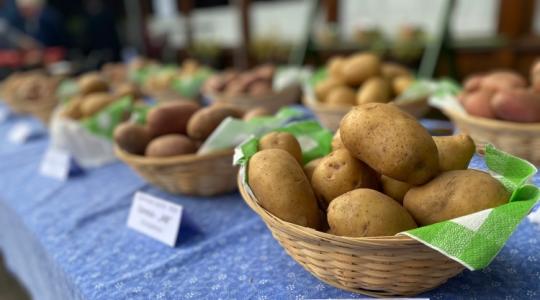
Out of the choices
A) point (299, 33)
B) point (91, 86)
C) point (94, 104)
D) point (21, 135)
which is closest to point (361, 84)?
point (94, 104)

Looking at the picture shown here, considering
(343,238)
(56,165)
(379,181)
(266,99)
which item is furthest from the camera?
(266,99)

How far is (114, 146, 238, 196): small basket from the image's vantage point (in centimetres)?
82

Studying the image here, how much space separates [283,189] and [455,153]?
0.22 m

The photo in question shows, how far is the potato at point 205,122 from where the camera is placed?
87 cm

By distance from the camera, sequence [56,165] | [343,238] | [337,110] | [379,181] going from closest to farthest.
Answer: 1. [343,238]
2. [379,181]
3. [337,110]
4. [56,165]

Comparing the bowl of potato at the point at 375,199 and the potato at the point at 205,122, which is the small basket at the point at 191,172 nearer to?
the potato at the point at 205,122

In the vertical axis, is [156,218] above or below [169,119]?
below

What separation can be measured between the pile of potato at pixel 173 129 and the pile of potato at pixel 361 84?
273mm

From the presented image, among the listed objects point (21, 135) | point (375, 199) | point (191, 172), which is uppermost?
point (375, 199)

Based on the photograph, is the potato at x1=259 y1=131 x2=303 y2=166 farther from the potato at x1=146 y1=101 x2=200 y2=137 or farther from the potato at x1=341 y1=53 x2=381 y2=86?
the potato at x1=341 y1=53 x2=381 y2=86

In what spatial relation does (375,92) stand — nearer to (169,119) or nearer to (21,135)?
(169,119)

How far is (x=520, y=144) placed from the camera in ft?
2.56

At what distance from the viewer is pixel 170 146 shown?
85 cm

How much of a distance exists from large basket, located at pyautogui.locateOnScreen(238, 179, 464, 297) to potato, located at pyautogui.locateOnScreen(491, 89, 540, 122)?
433 mm
